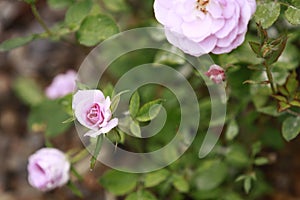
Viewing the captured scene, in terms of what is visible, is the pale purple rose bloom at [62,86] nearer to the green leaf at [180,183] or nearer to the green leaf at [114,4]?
the green leaf at [114,4]

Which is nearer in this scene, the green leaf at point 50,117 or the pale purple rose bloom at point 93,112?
the pale purple rose bloom at point 93,112

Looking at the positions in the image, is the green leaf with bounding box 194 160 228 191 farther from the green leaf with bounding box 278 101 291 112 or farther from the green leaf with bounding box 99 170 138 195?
the green leaf with bounding box 278 101 291 112

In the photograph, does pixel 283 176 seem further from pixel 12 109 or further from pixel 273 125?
pixel 12 109

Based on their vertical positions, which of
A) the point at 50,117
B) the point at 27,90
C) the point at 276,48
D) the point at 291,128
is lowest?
the point at 27,90

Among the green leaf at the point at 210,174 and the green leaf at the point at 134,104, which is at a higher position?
the green leaf at the point at 134,104

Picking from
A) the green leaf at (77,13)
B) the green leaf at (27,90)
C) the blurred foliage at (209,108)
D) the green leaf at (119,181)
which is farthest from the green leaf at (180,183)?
the green leaf at (27,90)

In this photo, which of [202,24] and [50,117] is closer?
[202,24]

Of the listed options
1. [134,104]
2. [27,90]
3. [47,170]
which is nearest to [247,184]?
[134,104]

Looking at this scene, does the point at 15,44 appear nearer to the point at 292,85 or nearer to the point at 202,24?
the point at 202,24
